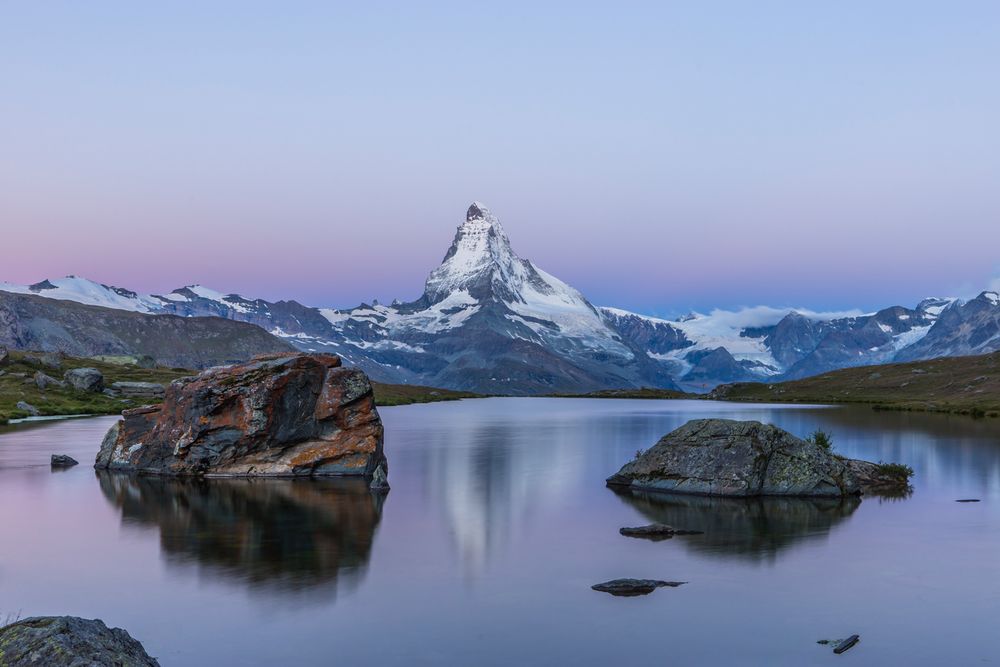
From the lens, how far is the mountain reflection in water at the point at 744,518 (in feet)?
102

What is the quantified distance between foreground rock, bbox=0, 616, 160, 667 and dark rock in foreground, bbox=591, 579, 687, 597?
14390 millimetres

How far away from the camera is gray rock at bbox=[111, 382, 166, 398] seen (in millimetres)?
134625

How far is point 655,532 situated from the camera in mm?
33375

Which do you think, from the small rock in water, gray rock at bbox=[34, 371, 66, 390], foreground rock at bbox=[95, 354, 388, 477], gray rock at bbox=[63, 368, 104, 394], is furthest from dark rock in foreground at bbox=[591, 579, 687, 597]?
gray rock at bbox=[63, 368, 104, 394]

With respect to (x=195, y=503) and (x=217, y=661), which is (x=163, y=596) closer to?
(x=217, y=661)

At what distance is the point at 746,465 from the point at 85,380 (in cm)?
11329

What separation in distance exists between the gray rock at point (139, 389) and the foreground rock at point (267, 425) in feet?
283

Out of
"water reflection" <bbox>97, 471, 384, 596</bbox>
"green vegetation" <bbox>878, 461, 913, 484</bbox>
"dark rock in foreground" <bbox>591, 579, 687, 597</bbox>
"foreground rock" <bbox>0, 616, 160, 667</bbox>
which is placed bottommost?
"water reflection" <bbox>97, 471, 384, 596</bbox>

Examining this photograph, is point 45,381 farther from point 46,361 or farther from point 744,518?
point 744,518

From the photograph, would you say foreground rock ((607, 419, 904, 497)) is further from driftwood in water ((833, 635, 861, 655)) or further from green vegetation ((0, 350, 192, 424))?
green vegetation ((0, 350, 192, 424))

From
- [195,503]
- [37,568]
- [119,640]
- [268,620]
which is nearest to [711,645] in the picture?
[268,620]

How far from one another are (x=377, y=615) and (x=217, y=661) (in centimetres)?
460

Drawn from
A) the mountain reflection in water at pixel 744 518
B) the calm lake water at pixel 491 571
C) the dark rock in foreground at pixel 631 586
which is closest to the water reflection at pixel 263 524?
the calm lake water at pixel 491 571

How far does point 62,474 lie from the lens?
171ft
